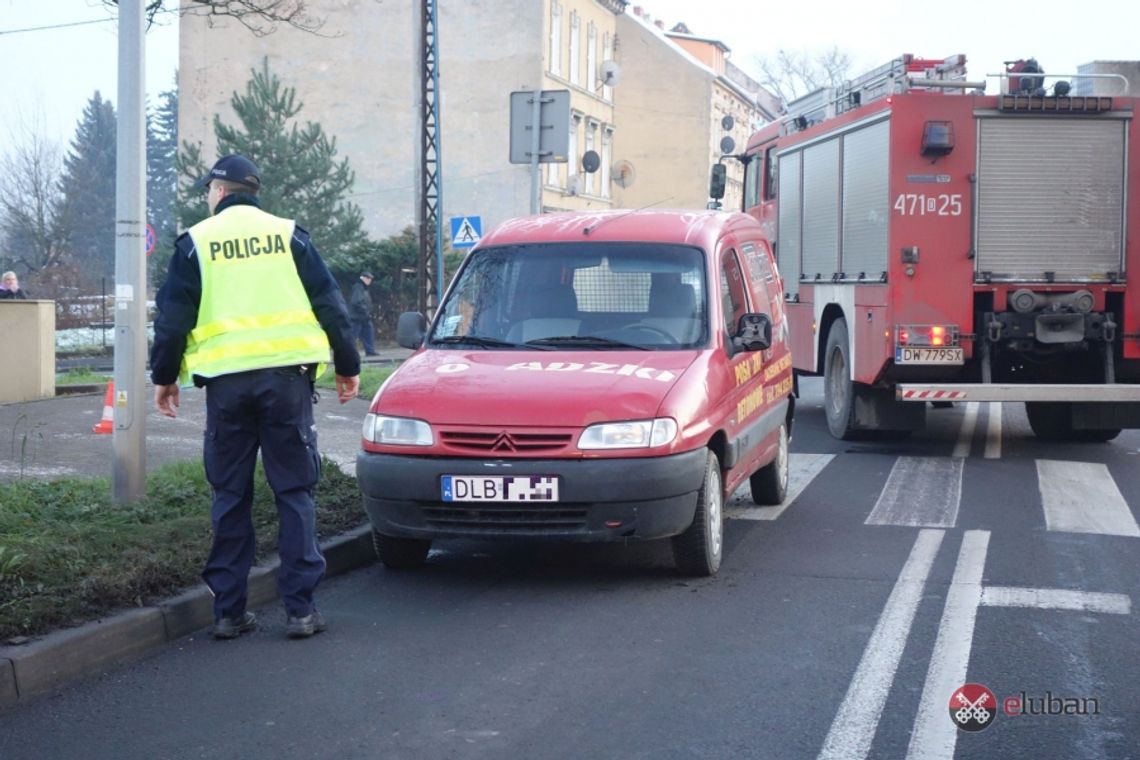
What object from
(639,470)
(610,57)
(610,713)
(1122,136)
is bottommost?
(610,713)

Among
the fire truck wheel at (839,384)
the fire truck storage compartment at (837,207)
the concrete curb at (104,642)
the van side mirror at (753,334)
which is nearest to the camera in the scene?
the concrete curb at (104,642)

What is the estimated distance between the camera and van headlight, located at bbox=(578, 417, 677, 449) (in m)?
7.11

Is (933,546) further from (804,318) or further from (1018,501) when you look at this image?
(804,318)

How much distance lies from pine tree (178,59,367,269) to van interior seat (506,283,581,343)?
2782 cm

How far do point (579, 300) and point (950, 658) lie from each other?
131 inches

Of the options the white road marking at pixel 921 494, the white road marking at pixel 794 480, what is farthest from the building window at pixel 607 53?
the white road marking at pixel 921 494

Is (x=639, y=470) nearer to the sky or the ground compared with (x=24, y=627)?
nearer to the sky

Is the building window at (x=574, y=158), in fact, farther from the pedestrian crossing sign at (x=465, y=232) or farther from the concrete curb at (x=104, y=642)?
the concrete curb at (x=104, y=642)

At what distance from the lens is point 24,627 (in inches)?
221

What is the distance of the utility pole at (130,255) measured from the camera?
798 cm

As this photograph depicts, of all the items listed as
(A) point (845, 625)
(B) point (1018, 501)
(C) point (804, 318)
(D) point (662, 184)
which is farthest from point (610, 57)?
(A) point (845, 625)

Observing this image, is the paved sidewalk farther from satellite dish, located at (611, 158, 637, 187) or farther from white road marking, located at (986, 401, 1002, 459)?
satellite dish, located at (611, 158, 637, 187)

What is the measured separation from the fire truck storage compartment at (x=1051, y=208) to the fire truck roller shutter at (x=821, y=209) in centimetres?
189

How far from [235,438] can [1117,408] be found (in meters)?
9.25
